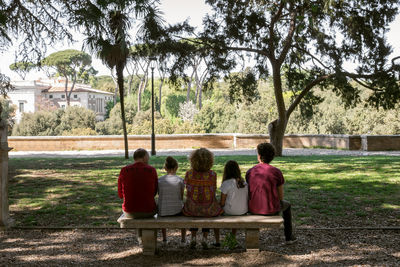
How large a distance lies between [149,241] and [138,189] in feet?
1.80

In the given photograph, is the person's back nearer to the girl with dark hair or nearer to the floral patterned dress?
the girl with dark hair

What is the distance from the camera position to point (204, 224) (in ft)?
14.3

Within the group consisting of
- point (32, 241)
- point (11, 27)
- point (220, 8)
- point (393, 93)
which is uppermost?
point (220, 8)

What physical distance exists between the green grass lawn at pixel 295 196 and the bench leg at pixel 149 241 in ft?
5.62

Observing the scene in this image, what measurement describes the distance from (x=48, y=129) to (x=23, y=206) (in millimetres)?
34451

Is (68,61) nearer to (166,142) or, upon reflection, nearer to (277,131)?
(166,142)

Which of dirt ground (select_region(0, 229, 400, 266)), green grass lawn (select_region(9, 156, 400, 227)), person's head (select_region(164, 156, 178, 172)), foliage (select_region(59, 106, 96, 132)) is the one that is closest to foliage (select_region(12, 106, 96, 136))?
foliage (select_region(59, 106, 96, 132))

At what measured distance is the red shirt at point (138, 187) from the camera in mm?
4570

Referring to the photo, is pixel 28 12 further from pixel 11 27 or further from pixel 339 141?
pixel 339 141

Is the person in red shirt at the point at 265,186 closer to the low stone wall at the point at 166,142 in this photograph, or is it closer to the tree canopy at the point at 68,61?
the low stone wall at the point at 166,142

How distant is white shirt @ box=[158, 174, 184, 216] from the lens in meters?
4.68

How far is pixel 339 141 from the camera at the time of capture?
2298cm

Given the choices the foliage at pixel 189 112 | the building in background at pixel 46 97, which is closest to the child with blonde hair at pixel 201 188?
the foliage at pixel 189 112

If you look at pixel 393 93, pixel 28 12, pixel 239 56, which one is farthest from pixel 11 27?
pixel 393 93
